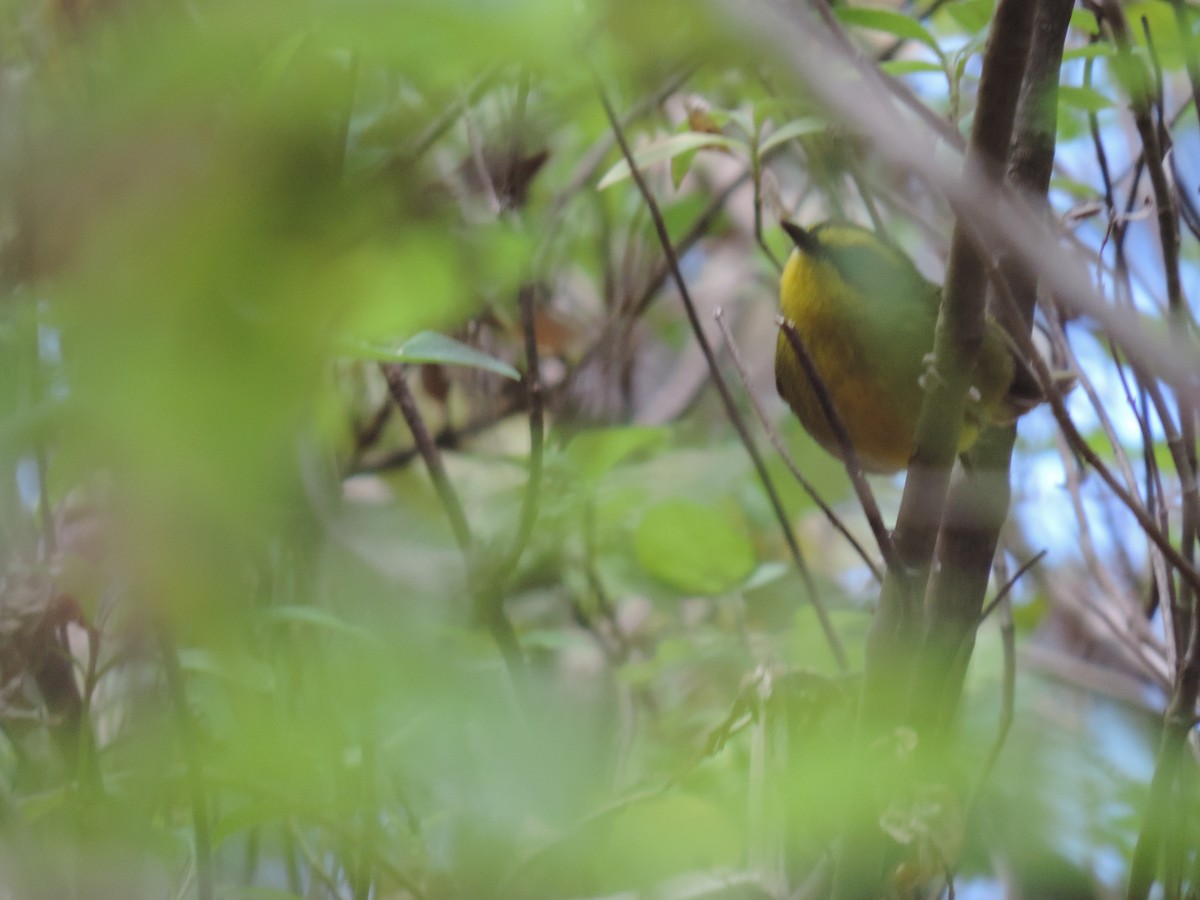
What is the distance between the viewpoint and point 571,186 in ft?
4.81

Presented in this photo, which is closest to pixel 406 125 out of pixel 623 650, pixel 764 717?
pixel 764 717

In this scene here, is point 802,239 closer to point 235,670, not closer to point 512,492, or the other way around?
point 512,492

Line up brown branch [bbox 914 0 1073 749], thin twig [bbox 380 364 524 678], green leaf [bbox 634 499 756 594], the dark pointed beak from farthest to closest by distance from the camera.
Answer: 1. the dark pointed beak
2. green leaf [bbox 634 499 756 594]
3. thin twig [bbox 380 364 524 678]
4. brown branch [bbox 914 0 1073 749]

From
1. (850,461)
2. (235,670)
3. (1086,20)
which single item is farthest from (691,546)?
(235,670)

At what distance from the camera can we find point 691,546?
53.3 inches

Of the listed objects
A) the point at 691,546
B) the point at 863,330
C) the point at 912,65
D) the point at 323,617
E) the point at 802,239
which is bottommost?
the point at 691,546

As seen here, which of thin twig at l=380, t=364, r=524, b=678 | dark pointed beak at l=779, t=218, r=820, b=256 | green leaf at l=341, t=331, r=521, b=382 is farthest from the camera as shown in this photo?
dark pointed beak at l=779, t=218, r=820, b=256

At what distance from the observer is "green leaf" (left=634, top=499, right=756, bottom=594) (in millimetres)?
1348

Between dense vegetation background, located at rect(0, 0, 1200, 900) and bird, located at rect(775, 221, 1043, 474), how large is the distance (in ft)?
0.38

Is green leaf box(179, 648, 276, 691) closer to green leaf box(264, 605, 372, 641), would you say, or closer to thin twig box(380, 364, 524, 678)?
green leaf box(264, 605, 372, 641)

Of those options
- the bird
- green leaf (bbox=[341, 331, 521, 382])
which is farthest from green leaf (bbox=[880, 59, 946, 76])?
green leaf (bbox=[341, 331, 521, 382])

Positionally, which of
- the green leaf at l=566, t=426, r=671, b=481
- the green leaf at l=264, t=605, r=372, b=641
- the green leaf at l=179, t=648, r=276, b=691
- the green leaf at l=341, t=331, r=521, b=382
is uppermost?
the green leaf at l=341, t=331, r=521, b=382

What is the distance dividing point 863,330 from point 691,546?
377 millimetres

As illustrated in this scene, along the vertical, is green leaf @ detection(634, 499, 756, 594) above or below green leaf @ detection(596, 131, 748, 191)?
below
